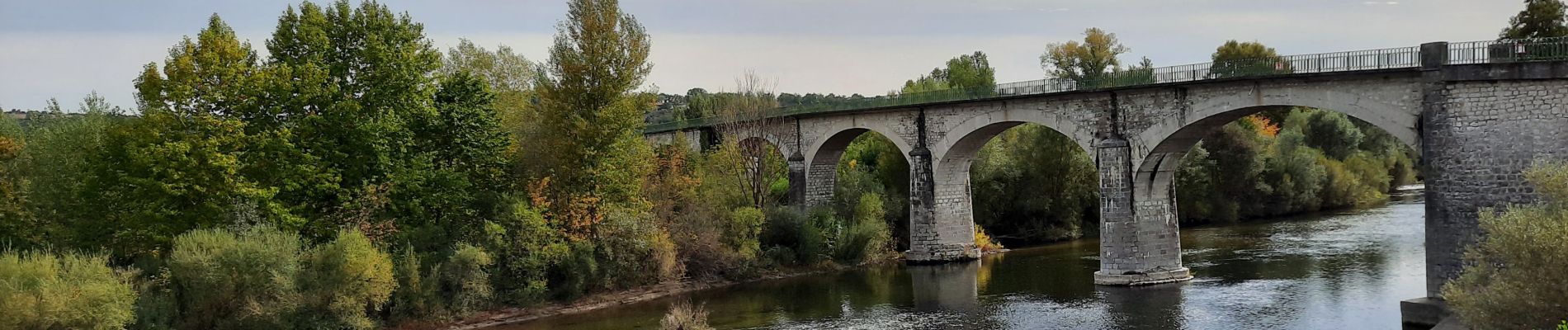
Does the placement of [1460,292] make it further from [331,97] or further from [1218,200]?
[1218,200]

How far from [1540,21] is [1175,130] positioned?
7729 mm

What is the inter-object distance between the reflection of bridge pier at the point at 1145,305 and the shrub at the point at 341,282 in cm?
1576

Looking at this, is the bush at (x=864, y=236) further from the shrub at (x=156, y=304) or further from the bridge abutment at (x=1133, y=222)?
the shrub at (x=156, y=304)

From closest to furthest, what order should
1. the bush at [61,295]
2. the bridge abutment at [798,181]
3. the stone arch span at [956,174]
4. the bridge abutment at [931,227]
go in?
1. the bush at [61,295]
2. the stone arch span at [956,174]
3. the bridge abutment at [931,227]
4. the bridge abutment at [798,181]

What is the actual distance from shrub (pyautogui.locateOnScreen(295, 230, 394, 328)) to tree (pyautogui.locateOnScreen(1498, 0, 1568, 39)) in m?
25.1

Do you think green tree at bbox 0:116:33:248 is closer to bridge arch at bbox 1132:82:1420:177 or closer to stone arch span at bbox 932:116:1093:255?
stone arch span at bbox 932:116:1093:255

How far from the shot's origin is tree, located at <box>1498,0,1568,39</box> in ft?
74.0

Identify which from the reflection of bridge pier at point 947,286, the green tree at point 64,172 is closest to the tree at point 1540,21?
the reflection of bridge pier at point 947,286

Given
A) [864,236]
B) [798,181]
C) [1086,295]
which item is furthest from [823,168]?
[1086,295]

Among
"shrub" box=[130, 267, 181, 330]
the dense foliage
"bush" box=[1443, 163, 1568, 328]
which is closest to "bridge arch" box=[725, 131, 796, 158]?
the dense foliage

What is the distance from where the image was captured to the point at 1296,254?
107ft

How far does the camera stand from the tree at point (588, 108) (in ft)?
89.4

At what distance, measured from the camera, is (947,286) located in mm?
30250

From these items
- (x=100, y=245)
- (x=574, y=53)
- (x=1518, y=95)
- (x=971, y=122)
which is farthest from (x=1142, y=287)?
(x=100, y=245)
